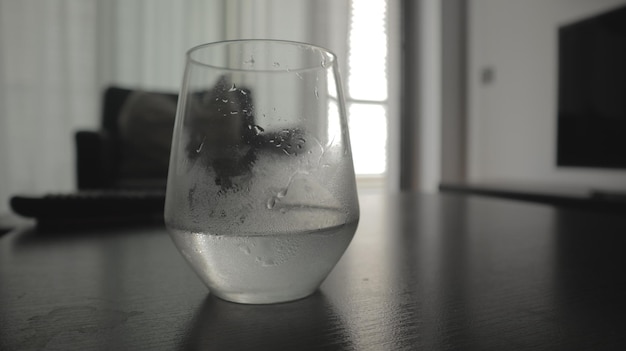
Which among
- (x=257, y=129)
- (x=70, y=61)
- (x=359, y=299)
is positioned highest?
(x=70, y=61)

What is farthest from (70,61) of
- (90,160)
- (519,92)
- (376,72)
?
(519,92)

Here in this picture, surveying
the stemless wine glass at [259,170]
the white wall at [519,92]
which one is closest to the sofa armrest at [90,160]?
the stemless wine glass at [259,170]

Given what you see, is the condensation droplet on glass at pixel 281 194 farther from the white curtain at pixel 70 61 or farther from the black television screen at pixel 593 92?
the white curtain at pixel 70 61

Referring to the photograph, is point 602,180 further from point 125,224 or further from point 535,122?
point 125,224

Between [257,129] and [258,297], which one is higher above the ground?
[257,129]

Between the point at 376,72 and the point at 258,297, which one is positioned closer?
the point at 258,297

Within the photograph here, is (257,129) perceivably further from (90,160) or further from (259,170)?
(90,160)
